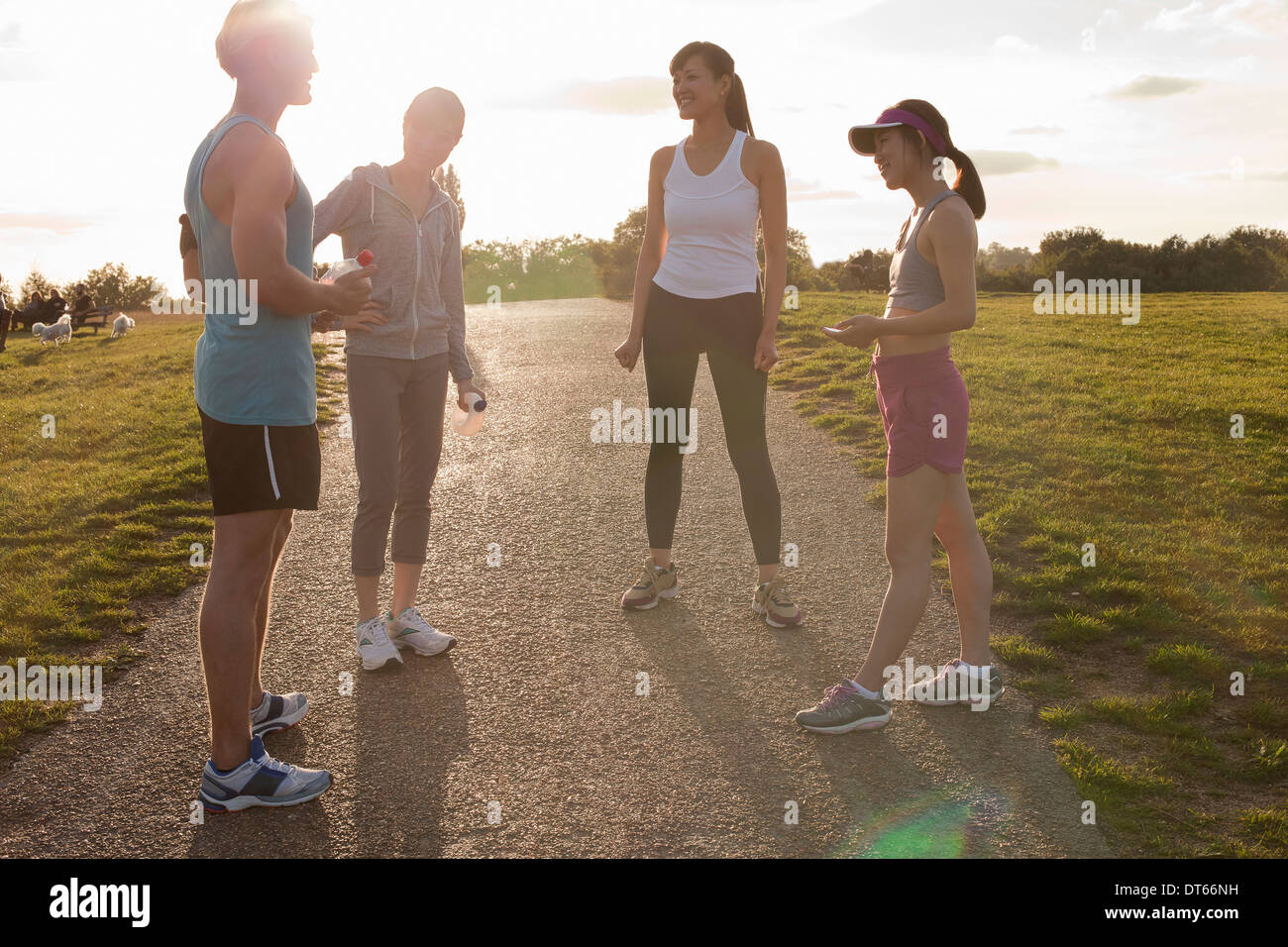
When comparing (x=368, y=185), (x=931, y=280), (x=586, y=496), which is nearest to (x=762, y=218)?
(x=931, y=280)

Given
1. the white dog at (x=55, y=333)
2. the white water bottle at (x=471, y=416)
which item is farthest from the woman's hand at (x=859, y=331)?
the white dog at (x=55, y=333)

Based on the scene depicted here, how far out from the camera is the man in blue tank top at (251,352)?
2938mm

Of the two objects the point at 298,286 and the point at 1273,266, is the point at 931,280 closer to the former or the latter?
the point at 298,286

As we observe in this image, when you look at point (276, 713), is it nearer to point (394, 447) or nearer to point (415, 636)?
point (415, 636)

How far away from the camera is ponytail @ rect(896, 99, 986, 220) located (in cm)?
365

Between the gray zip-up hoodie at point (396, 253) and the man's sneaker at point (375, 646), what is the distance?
1.20 metres

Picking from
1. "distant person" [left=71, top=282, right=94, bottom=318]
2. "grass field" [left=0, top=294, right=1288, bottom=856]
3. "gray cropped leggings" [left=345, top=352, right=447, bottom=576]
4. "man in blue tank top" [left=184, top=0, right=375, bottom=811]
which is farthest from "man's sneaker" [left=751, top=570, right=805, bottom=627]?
"distant person" [left=71, top=282, right=94, bottom=318]

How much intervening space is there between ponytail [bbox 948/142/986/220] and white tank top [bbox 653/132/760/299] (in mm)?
1170

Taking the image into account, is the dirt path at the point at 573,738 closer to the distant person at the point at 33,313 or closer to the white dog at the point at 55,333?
the white dog at the point at 55,333

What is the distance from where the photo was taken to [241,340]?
3098 mm

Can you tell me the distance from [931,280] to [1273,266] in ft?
128

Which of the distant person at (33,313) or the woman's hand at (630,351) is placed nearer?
the woman's hand at (630,351)

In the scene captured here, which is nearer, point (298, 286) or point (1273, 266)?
point (298, 286)

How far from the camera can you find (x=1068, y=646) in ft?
15.5
